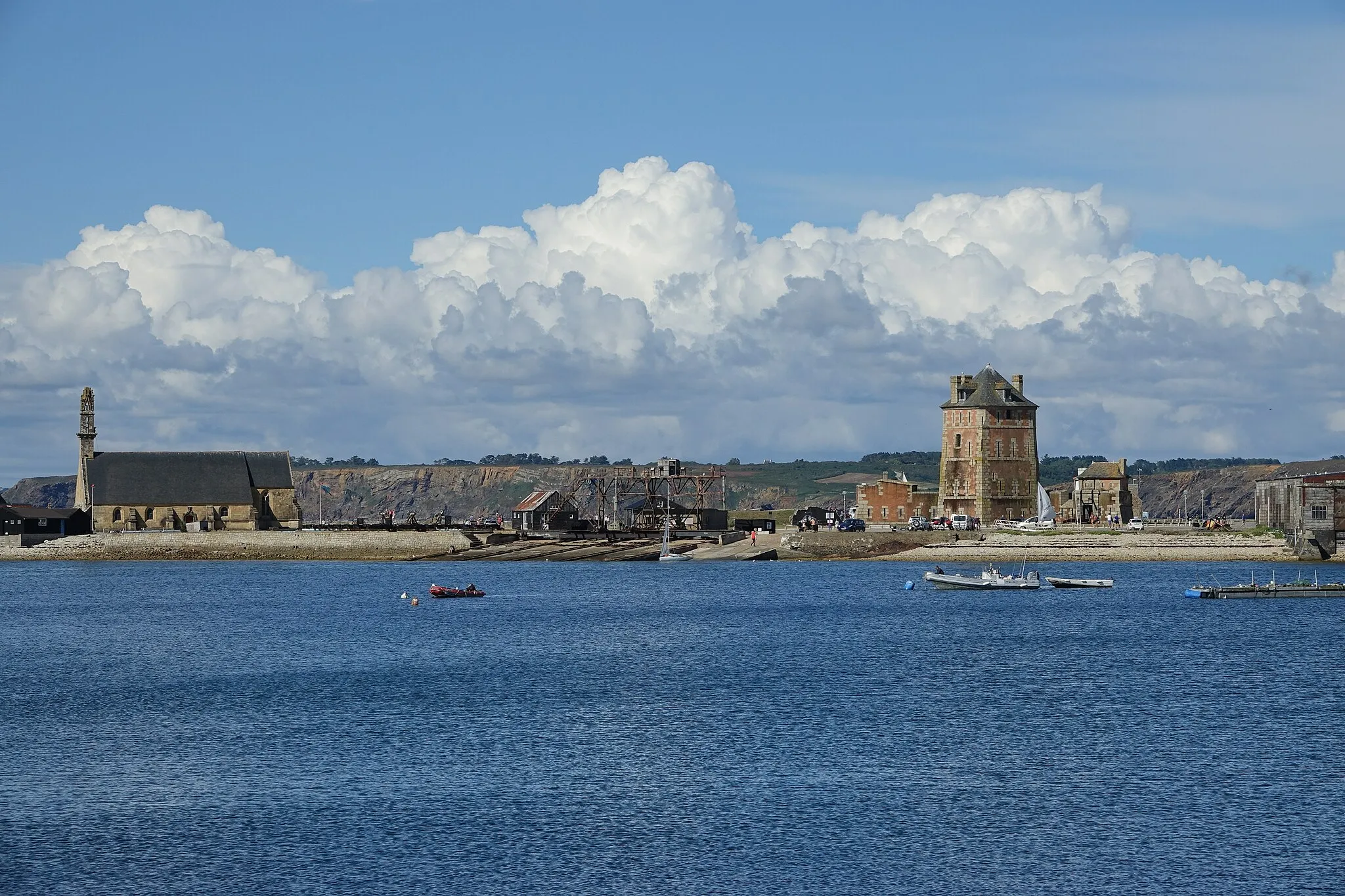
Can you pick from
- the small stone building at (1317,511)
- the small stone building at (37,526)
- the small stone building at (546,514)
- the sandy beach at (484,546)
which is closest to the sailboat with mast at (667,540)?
the sandy beach at (484,546)

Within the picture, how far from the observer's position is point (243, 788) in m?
37.9

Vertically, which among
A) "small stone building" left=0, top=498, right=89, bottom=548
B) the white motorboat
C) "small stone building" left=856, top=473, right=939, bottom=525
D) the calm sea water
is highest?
"small stone building" left=856, top=473, right=939, bottom=525

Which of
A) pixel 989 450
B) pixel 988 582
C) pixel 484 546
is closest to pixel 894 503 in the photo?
pixel 989 450

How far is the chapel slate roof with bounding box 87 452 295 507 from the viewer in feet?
506

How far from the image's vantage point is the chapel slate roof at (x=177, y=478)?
154 meters

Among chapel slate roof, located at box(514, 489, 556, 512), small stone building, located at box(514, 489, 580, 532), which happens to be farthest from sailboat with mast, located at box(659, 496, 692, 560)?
chapel slate roof, located at box(514, 489, 556, 512)

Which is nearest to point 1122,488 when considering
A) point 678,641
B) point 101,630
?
point 678,641

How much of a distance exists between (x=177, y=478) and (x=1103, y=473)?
91904 millimetres

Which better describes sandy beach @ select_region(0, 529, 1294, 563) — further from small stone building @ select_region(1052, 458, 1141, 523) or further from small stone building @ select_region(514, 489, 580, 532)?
small stone building @ select_region(1052, 458, 1141, 523)

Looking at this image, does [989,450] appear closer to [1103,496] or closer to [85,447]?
[1103,496]

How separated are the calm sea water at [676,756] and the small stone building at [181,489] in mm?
72217

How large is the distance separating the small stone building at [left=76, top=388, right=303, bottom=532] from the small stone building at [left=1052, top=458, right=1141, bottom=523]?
7774 centimetres

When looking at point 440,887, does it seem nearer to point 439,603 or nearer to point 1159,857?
point 1159,857

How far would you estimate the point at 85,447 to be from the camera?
15888 cm
